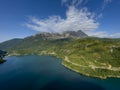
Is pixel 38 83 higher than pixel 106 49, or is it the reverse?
pixel 106 49

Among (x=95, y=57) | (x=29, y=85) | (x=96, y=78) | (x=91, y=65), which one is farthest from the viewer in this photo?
(x=95, y=57)

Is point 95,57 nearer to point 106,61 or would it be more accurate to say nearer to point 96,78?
point 106,61

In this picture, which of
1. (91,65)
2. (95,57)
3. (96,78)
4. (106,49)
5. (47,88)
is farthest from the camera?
(106,49)

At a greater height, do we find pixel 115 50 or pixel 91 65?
pixel 115 50

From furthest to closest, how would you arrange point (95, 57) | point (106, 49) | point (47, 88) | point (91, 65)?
1. point (106, 49)
2. point (95, 57)
3. point (91, 65)
4. point (47, 88)

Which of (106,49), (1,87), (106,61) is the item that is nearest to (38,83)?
(1,87)

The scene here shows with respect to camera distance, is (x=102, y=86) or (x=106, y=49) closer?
(x=102, y=86)

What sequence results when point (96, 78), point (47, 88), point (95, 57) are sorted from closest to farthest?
point (47, 88)
point (96, 78)
point (95, 57)

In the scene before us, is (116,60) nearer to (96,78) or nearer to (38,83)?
(96,78)

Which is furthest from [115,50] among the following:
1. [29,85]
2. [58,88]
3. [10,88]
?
[10,88]
